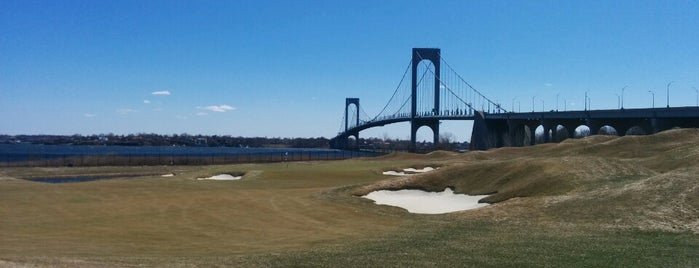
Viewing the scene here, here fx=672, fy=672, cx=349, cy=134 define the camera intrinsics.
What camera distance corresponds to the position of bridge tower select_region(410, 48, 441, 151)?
13412cm

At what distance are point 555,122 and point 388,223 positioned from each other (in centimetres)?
8846

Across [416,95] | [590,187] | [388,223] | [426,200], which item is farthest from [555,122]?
[388,223]

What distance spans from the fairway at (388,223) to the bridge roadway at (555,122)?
46947 mm

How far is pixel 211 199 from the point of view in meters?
35.8

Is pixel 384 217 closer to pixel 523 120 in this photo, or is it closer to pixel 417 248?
pixel 417 248

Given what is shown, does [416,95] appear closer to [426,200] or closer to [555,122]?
[555,122]

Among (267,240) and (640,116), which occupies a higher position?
(640,116)

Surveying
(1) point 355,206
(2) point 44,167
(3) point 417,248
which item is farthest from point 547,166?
(2) point 44,167

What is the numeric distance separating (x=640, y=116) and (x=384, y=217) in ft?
221

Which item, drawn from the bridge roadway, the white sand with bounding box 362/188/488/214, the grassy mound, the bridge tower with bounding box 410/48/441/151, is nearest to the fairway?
the grassy mound

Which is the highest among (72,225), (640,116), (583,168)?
(640,116)

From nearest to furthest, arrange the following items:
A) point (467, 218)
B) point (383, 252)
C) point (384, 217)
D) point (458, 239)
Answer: point (383, 252), point (458, 239), point (467, 218), point (384, 217)

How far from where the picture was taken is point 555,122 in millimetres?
109562

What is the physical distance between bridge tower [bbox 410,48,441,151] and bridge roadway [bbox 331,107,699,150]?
25.0 inches
